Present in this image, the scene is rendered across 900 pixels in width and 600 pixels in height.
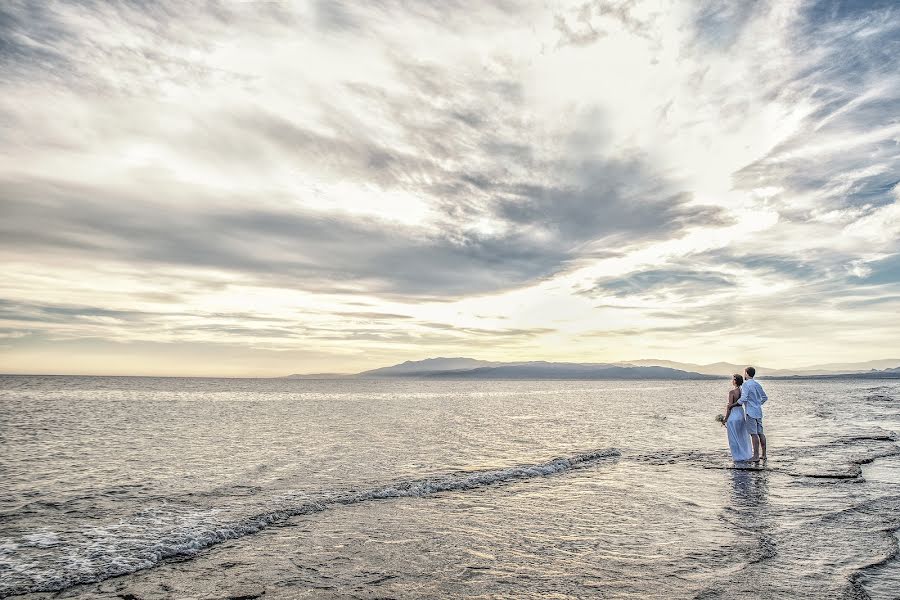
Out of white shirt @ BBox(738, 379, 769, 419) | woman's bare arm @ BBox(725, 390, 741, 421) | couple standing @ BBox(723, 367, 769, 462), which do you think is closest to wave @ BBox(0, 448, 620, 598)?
woman's bare arm @ BBox(725, 390, 741, 421)

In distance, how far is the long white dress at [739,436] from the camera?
17.0m

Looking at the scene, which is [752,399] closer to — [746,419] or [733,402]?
[733,402]

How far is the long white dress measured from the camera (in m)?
17.0

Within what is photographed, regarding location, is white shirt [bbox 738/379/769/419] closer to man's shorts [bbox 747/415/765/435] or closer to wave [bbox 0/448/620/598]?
man's shorts [bbox 747/415/765/435]

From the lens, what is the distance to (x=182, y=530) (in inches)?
423

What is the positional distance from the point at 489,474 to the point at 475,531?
6.67 m

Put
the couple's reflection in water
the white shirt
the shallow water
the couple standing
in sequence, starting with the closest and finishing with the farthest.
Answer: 1. the shallow water
2. the couple's reflection in water
3. the white shirt
4. the couple standing

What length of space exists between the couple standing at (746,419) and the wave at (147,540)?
347 inches

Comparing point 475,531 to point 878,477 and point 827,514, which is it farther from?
point 878,477

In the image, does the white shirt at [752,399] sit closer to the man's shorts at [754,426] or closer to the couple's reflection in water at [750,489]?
the man's shorts at [754,426]

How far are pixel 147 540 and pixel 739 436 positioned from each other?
18.1 metres

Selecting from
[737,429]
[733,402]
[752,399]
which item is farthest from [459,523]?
[752,399]

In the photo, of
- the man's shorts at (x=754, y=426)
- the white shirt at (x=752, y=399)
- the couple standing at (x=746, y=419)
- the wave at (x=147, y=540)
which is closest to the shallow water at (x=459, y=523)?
the wave at (x=147, y=540)

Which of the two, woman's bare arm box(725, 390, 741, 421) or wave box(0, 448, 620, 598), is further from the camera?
woman's bare arm box(725, 390, 741, 421)
